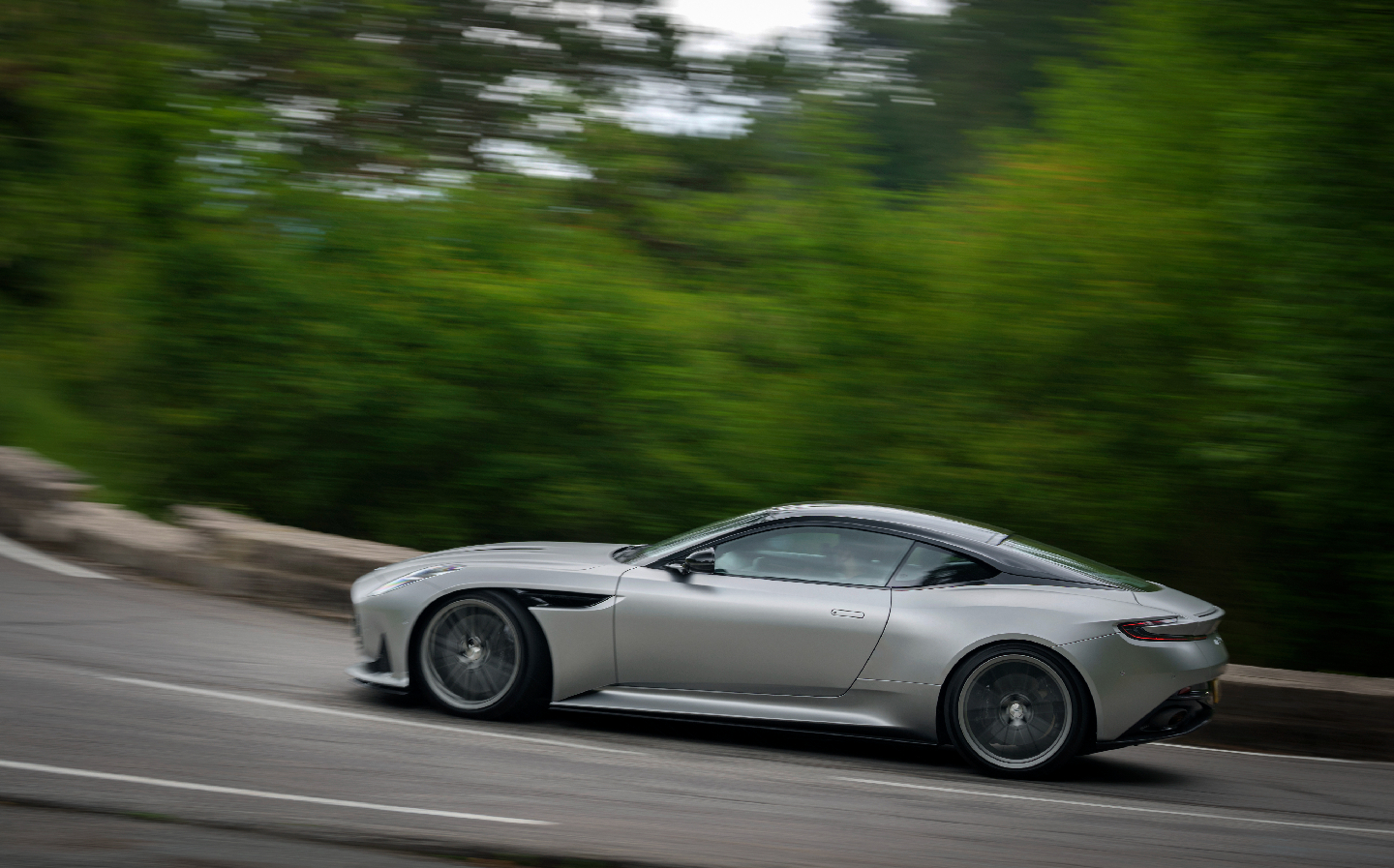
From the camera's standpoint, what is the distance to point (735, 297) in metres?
11.4

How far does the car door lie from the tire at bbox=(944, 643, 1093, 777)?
510mm

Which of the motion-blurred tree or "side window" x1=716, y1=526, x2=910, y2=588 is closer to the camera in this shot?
"side window" x1=716, y1=526, x2=910, y2=588

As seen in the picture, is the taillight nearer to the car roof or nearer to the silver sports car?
the silver sports car

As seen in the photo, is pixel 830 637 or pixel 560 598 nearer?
pixel 830 637

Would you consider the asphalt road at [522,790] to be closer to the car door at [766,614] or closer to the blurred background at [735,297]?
the car door at [766,614]

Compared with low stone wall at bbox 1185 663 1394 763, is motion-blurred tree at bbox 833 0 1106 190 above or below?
above

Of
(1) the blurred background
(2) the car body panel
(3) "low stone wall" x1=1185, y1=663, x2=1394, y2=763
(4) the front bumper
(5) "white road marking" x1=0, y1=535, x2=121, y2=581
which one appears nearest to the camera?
(2) the car body panel

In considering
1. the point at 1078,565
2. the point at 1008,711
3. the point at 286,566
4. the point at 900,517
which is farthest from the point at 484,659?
the point at 286,566

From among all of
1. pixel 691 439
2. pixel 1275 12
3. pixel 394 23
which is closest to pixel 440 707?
pixel 691 439

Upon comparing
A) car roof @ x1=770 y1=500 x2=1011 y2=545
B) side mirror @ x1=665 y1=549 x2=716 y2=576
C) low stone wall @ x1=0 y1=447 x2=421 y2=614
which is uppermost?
car roof @ x1=770 y1=500 x2=1011 y2=545

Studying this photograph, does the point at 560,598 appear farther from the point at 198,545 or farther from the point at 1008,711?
the point at 198,545

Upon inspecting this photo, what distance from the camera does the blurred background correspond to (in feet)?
28.6

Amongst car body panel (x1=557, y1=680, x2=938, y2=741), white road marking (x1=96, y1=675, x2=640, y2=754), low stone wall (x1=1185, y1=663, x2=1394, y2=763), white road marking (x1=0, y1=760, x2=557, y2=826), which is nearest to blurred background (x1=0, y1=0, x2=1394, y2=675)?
low stone wall (x1=1185, y1=663, x2=1394, y2=763)

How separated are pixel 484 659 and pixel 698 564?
121 centimetres
